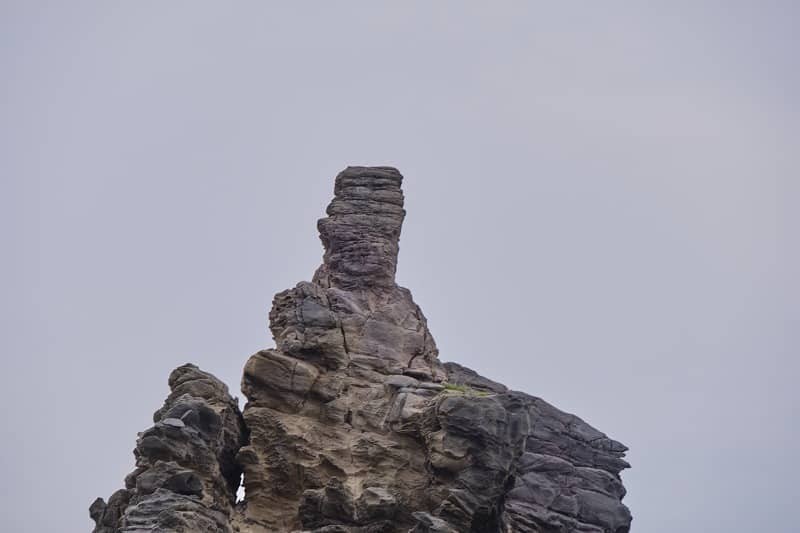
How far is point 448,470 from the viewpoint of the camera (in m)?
69.1

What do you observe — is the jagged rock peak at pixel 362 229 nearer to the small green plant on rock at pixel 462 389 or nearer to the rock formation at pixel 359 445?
the rock formation at pixel 359 445

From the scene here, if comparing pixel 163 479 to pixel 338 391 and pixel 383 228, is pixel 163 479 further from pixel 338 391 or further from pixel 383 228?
pixel 383 228

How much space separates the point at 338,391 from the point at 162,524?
1309 cm

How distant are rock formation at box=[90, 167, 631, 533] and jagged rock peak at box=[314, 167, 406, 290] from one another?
13 cm

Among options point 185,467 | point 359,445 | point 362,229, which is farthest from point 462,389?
point 185,467

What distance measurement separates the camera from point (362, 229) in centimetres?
8025

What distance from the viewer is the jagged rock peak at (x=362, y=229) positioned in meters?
79.2

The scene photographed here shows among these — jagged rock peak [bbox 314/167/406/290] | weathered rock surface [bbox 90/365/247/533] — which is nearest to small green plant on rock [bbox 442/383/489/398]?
jagged rock peak [bbox 314/167/406/290]

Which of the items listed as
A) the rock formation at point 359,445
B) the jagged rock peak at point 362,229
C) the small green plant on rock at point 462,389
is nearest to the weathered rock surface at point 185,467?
the rock formation at point 359,445

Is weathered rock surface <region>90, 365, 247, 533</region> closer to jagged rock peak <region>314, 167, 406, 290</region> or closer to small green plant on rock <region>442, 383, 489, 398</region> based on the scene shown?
jagged rock peak <region>314, 167, 406, 290</region>

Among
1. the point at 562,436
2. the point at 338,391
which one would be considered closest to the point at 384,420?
the point at 338,391

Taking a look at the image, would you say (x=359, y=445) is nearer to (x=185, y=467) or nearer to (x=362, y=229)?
(x=185, y=467)

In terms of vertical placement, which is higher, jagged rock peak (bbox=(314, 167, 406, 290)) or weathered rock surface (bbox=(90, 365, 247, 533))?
jagged rock peak (bbox=(314, 167, 406, 290))

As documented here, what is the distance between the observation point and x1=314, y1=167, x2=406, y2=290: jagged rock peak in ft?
260
